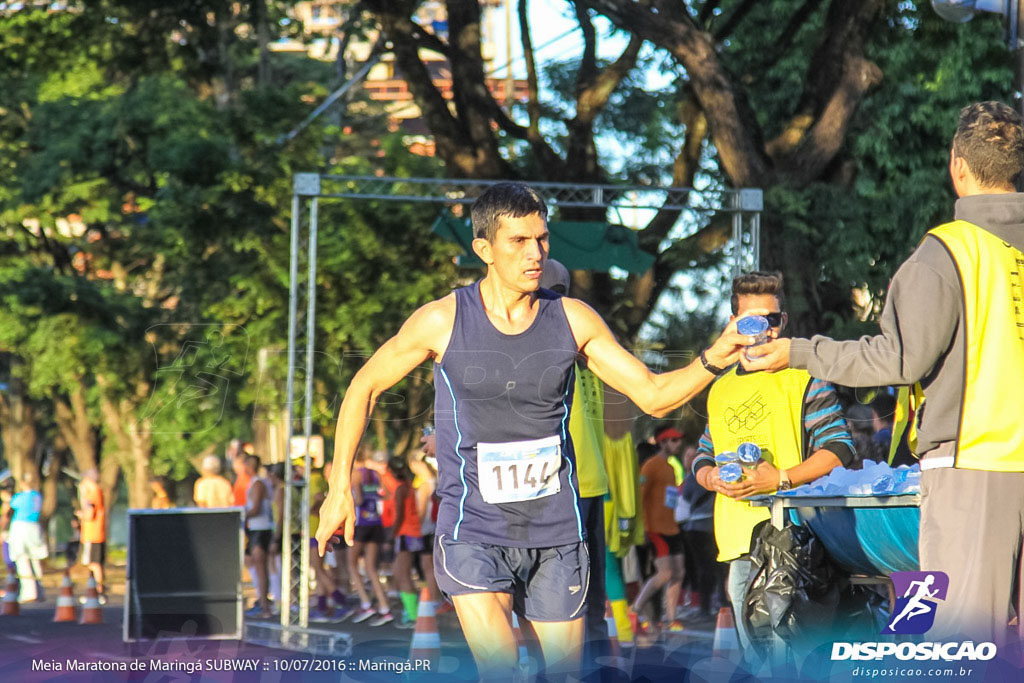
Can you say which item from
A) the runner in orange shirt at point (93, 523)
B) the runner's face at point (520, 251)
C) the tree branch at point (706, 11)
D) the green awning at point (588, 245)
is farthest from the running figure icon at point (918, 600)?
the runner in orange shirt at point (93, 523)

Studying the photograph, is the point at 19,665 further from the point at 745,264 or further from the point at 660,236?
the point at 660,236

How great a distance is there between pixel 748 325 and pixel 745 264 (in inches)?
361

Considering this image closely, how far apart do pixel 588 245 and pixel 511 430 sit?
9.24 metres

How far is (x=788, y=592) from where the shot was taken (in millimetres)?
5867

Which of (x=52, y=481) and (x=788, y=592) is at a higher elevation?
(x=788, y=592)

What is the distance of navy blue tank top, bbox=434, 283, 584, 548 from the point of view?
454cm

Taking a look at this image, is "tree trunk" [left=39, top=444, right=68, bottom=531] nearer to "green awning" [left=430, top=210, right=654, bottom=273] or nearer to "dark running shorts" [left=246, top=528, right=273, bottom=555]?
"dark running shorts" [left=246, top=528, right=273, bottom=555]

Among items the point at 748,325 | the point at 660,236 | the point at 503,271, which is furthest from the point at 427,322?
the point at 660,236

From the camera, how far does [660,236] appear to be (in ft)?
57.9

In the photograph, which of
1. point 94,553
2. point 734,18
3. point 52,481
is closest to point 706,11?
point 734,18

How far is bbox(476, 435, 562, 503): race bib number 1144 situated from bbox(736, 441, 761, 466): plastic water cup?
1405 mm

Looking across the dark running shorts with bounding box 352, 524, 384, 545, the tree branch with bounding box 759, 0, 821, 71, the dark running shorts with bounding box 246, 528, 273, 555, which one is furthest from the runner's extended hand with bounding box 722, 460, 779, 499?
the tree branch with bounding box 759, 0, 821, 71

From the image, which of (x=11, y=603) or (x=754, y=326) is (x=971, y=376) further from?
(x=11, y=603)

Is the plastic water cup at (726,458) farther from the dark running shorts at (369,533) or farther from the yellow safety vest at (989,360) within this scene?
the dark running shorts at (369,533)
